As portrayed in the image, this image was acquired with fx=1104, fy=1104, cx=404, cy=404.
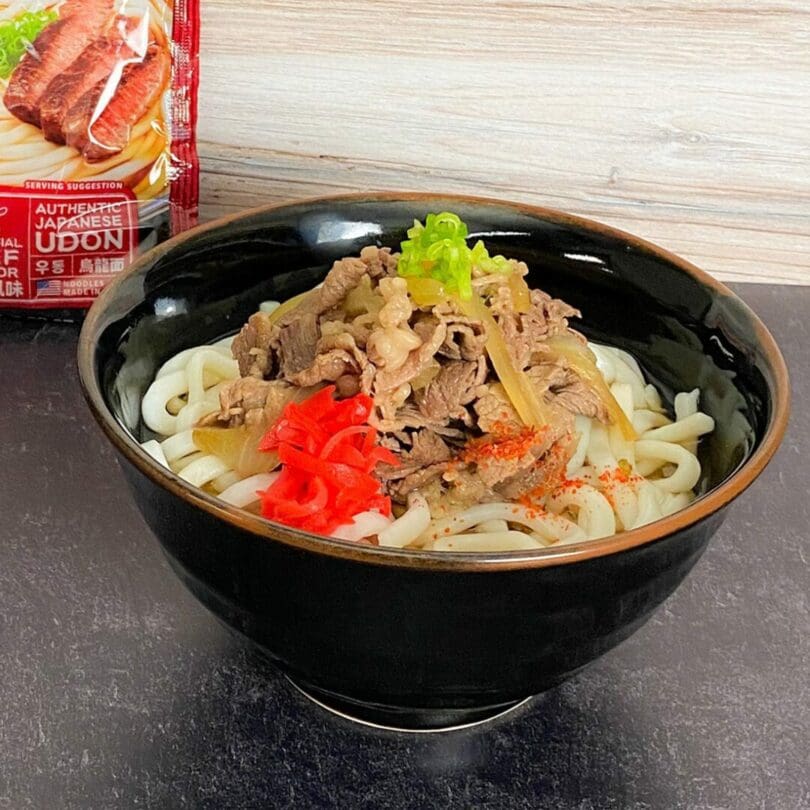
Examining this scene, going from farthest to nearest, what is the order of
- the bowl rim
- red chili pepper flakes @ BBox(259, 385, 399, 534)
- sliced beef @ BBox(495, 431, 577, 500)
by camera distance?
sliced beef @ BBox(495, 431, 577, 500), red chili pepper flakes @ BBox(259, 385, 399, 534), the bowl rim

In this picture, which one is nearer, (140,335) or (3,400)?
(140,335)

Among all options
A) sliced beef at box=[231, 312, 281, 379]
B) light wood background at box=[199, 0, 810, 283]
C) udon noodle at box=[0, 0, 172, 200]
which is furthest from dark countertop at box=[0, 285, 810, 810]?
light wood background at box=[199, 0, 810, 283]

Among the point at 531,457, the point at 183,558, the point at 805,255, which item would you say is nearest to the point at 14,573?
the point at 183,558

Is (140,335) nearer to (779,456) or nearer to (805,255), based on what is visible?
(779,456)

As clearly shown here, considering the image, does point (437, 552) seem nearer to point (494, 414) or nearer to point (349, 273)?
point (494, 414)

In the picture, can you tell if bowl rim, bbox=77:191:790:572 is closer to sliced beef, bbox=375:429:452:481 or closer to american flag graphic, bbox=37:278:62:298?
sliced beef, bbox=375:429:452:481

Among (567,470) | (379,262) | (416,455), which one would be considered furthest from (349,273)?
(567,470)
